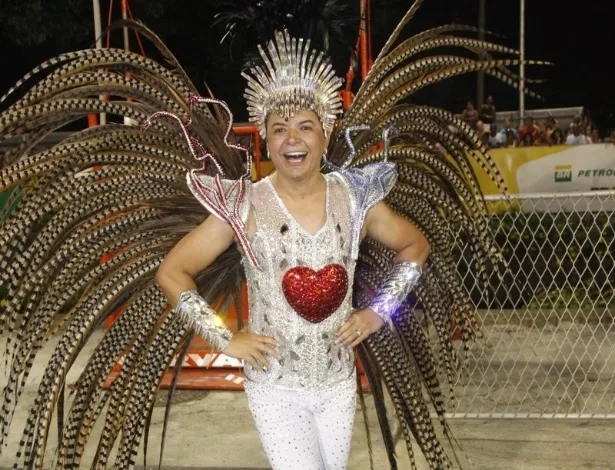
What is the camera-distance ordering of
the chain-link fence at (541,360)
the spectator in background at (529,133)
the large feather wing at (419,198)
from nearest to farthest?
the large feather wing at (419,198) → the chain-link fence at (541,360) → the spectator in background at (529,133)

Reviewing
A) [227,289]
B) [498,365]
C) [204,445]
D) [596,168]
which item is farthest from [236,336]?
[596,168]

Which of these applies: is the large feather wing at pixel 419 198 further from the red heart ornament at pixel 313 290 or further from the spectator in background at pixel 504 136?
the spectator in background at pixel 504 136

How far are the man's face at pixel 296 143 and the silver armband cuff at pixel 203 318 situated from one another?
461mm

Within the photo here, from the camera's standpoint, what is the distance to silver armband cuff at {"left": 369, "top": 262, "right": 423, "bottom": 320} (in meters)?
2.72

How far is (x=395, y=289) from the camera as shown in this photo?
2.74m

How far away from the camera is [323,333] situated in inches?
102

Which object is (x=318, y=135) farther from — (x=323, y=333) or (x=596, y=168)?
(x=596, y=168)

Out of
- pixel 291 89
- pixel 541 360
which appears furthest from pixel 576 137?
pixel 291 89

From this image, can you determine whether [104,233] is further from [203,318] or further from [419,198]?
[419,198]

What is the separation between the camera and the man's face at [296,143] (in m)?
2.55

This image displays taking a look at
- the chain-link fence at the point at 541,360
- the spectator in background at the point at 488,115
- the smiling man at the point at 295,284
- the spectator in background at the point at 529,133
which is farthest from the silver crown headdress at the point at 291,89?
the spectator in background at the point at 488,115

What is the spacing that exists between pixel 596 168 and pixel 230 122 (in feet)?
24.6

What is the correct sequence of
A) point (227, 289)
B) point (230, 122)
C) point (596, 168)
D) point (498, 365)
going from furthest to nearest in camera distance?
point (596, 168), point (498, 365), point (227, 289), point (230, 122)

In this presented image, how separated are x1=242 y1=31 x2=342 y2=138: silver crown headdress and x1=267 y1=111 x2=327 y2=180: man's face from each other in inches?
1.0
